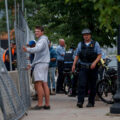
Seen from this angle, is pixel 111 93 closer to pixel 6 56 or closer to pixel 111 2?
pixel 6 56

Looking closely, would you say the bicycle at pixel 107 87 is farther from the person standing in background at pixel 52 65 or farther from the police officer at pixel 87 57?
the person standing in background at pixel 52 65

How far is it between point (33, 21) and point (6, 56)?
150 centimetres

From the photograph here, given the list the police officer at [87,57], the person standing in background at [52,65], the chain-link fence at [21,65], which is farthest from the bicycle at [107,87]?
the person standing in background at [52,65]

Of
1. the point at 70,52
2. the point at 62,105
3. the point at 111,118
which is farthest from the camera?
the point at 70,52

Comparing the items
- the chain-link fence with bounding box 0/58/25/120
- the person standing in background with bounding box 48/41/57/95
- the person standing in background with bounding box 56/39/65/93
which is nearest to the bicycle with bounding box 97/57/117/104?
the person standing in background with bounding box 48/41/57/95

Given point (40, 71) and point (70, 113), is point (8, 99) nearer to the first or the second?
point (70, 113)

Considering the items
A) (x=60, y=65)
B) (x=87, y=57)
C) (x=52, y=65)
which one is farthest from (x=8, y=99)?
(x=60, y=65)

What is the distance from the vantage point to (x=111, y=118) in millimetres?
9094

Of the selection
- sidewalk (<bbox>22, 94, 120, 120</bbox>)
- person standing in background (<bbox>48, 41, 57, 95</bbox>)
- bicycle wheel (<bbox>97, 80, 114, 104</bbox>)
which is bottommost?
sidewalk (<bbox>22, 94, 120, 120</bbox>)

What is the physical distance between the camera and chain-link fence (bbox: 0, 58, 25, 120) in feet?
26.0

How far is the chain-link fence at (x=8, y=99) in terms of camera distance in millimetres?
7932

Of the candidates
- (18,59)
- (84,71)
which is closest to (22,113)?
(18,59)

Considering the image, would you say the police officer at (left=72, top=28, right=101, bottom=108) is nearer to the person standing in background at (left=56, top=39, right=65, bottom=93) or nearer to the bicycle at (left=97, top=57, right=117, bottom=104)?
the bicycle at (left=97, top=57, right=117, bottom=104)

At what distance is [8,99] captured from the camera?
838cm
